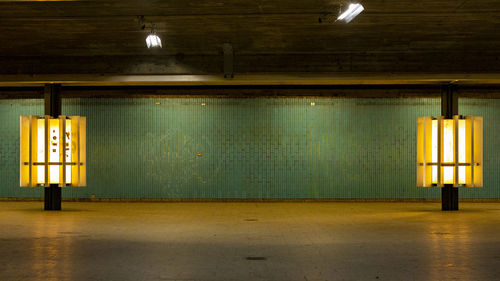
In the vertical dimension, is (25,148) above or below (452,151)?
above

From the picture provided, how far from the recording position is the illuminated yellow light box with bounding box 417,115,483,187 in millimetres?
14023

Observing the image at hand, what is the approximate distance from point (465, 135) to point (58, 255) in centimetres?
1067

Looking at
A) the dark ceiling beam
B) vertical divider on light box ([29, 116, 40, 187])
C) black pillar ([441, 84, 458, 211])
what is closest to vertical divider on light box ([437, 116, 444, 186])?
black pillar ([441, 84, 458, 211])

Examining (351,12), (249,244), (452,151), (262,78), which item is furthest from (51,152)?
(452,151)

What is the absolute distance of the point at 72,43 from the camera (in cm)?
1341

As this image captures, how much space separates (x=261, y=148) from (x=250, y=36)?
4845mm

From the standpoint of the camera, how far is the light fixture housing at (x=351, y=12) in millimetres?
10719

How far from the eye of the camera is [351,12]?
36.2 ft

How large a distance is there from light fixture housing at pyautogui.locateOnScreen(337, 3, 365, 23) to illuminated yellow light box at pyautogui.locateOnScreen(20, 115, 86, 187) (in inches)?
291

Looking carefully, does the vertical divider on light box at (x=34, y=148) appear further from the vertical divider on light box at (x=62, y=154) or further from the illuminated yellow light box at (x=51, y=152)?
the vertical divider on light box at (x=62, y=154)

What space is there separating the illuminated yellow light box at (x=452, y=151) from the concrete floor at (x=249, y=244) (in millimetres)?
925

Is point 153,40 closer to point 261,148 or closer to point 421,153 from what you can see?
point 261,148

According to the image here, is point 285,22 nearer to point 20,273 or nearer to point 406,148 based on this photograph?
point 406,148

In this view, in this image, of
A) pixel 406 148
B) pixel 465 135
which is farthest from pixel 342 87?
pixel 465 135
